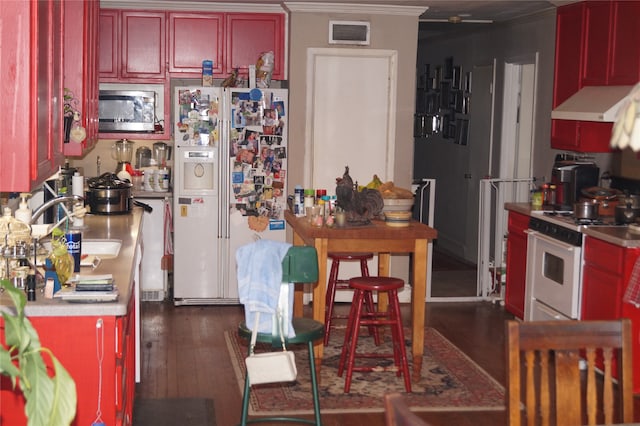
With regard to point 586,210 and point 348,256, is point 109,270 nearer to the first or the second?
point 348,256

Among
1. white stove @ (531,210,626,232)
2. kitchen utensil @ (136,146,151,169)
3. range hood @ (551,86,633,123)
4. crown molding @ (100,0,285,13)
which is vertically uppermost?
crown molding @ (100,0,285,13)

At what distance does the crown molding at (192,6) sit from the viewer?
291 inches

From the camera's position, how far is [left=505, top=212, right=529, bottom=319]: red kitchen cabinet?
266 inches

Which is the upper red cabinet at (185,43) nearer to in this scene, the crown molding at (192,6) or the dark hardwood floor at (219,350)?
the crown molding at (192,6)

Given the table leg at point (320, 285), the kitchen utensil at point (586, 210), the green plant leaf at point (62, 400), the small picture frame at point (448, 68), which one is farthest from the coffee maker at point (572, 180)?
the green plant leaf at point (62, 400)

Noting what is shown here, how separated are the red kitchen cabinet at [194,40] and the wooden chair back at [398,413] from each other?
608 centimetres

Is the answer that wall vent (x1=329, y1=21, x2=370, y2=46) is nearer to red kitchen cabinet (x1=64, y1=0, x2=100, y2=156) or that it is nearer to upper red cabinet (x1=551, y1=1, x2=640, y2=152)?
upper red cabinet (x1=551, y1=1, x2=640, y2=152)

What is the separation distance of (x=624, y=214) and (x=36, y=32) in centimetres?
419

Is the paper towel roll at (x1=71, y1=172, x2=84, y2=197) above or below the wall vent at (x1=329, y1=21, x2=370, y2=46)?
below

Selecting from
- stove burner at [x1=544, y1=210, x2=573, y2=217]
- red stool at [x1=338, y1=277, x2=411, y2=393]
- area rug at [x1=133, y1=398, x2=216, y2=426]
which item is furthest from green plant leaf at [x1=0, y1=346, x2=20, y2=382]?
stove burner at [x1=544, y1=210, x2=573, y2=217]

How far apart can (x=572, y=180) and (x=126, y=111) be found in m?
3.65

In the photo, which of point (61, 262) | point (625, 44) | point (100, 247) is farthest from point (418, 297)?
point (61, 262)

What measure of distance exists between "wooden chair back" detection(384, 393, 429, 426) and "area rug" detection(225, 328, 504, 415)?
123 inches

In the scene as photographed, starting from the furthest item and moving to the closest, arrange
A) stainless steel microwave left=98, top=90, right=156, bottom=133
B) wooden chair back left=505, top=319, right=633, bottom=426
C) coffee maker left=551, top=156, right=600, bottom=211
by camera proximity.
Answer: stainless steel microwave left=98, top=90, right=156, bottom=133 < coffee maker left=551, top=156, right=600, bottom=211 < wooden chair back left=505, top=319, right=633, bottom=426
